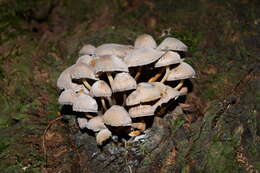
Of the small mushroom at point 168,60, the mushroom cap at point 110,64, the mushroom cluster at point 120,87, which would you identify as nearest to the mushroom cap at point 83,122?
the mushroom cluster at point 120,87

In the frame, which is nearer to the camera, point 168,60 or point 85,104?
point 85,104

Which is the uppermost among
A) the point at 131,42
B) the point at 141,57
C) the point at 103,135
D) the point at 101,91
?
the point at 131,42

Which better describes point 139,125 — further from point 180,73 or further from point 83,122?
point 180,73

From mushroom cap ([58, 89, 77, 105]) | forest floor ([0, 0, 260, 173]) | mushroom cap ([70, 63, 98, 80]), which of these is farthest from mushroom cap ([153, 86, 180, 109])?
mushroom cap ([58, 89, 77, 105])

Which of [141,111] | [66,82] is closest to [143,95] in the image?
[141,111]

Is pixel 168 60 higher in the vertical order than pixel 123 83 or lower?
higher

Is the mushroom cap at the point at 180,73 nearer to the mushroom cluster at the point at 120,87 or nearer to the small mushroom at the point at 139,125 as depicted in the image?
the mushroom cluster at the point at 120,87

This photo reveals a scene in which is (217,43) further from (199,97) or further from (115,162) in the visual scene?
(115,162)

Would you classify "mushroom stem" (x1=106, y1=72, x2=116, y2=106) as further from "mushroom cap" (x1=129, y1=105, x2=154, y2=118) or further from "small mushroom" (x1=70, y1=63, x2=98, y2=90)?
"mushroom cap" (x1=129, y1=105, x2=154, y2=118)
